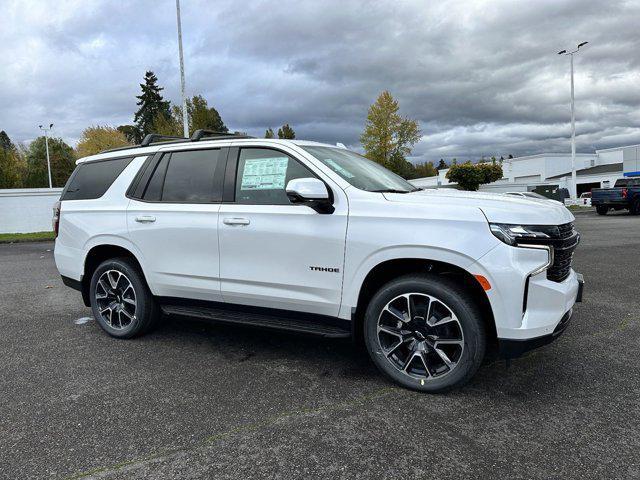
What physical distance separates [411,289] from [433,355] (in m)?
0.50

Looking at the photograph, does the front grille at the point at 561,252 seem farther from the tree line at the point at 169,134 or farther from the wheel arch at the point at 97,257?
the tree line at the point at 169,134

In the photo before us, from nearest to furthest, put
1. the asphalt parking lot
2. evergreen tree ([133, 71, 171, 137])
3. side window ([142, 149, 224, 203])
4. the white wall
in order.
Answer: the asphalt parking lot < side window ([142, 149, 224, 203]) < the white wall < evergreen tree ([133, 71, 171, 137])

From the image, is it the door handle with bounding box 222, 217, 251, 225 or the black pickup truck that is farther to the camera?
the black pickup truck

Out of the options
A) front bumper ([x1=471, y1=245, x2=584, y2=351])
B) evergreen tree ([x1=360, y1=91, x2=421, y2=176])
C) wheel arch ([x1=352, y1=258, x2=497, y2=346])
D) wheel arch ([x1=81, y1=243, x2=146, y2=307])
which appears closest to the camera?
front bumper ([x1=471, y1=245, x2=584, y2=351])

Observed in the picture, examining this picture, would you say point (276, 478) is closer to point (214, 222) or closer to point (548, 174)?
point (214, 222)

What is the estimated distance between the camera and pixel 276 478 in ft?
7.86

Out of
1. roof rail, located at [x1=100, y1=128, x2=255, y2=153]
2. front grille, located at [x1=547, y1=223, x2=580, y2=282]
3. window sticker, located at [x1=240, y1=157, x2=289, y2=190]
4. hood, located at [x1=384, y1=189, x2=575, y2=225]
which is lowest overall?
front grille, located at [x1=547, y1=223, x2=580, y2=282]

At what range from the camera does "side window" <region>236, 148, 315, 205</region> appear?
3768mm

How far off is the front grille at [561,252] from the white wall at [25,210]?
70.6 ft

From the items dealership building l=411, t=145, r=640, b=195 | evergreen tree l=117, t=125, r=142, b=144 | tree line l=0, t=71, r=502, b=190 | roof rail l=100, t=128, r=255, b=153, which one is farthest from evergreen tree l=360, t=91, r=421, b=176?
roof rail l=100, t=128, r=255, b=153

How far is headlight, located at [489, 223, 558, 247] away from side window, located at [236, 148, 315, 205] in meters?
1.43

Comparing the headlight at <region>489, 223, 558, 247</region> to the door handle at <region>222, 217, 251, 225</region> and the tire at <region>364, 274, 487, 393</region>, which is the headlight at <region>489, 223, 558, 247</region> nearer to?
the tire at <region>364, 274, 487, 393</region>

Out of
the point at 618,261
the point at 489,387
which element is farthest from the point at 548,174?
the point at 489,387

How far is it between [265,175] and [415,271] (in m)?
1.44
